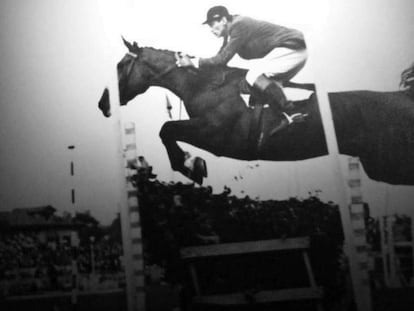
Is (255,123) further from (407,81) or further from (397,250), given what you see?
(397,250)

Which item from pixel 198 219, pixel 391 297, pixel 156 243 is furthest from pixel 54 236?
pixel 391 297

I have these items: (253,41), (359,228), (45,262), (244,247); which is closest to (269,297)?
(244,247)

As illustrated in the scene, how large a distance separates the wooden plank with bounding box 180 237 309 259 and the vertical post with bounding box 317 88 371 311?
0.25 meters

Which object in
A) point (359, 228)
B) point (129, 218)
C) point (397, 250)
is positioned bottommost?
point (397, 250)

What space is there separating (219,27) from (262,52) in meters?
0.32

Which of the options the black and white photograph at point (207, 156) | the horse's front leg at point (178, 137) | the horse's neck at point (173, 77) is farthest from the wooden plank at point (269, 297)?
the horse's neck at point (173, 77)

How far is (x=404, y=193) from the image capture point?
2.78m

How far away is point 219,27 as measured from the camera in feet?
9.84

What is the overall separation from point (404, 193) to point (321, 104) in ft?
2.35

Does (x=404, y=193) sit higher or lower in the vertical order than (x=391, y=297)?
higher

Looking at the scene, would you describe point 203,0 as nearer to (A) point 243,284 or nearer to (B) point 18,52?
(B) point 18,52

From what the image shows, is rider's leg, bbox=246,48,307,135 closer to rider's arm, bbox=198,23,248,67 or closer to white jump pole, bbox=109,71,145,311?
rider's arm, bbox=198,23,248,67

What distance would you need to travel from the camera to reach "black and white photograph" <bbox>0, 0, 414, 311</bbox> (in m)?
2.70

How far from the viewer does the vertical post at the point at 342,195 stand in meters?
2.63
